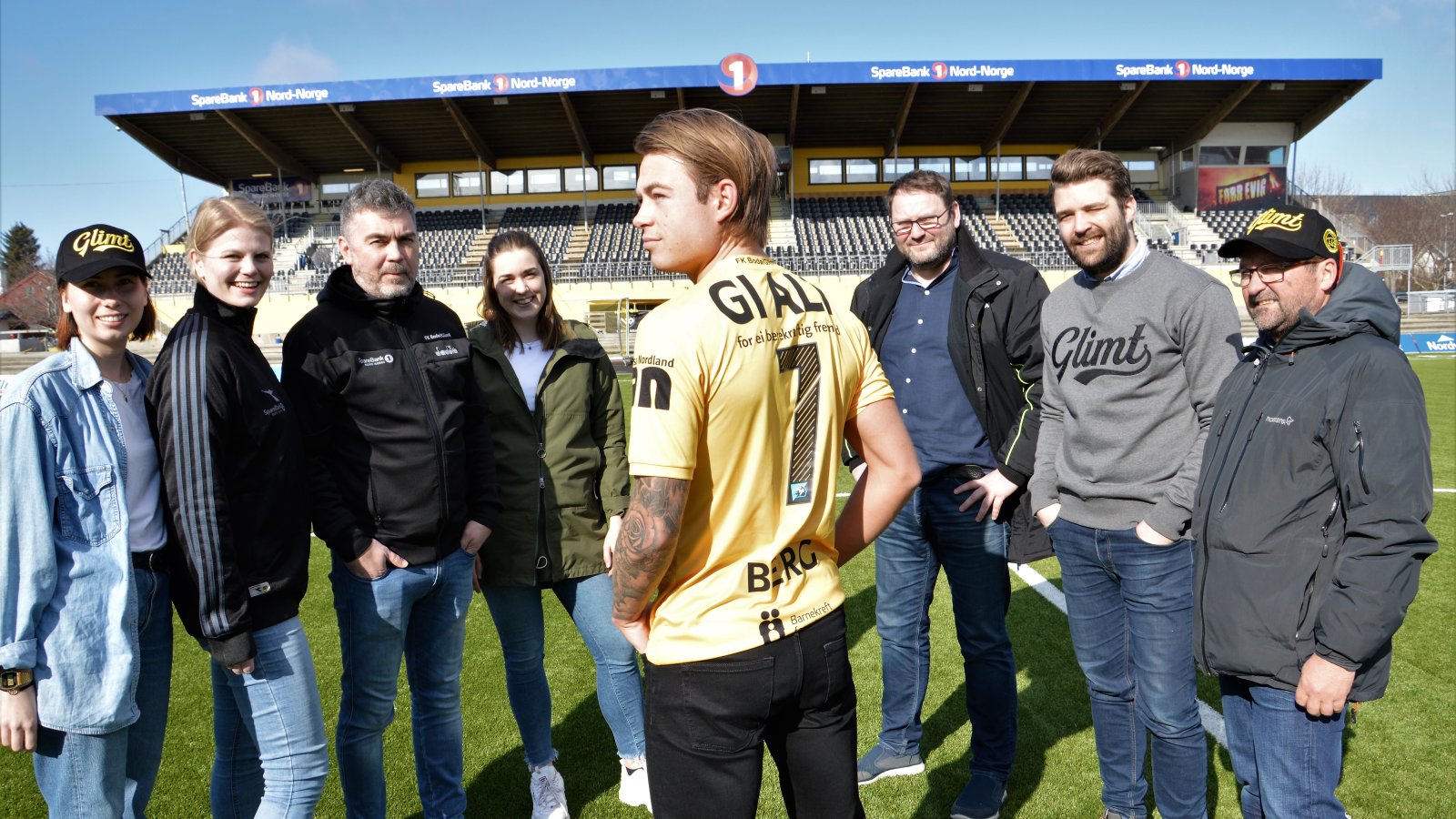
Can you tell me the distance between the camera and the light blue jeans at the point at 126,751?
6.29 feet

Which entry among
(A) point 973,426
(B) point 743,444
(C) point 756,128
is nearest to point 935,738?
(A) point 973,426

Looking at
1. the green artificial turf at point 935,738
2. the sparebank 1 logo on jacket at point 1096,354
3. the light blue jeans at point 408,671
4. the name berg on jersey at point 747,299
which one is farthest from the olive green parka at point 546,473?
the name berg on jersey at point 747,299

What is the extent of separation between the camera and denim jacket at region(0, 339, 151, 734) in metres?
1.82

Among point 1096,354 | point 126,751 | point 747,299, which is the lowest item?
point 126,751

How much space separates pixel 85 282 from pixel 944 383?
102 inches

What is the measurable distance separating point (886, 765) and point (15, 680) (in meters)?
2.78

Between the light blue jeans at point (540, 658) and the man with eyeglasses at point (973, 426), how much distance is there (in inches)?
46.0

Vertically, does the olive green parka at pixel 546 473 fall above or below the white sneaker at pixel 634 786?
above

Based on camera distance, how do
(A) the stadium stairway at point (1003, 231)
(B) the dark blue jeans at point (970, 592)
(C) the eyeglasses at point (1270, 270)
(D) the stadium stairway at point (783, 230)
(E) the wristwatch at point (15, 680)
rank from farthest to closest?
(D) the stadium stairway at point (783, 230)
(A) the stadium stairway at point (1003, 231)
(B) the dark blue jeans at point (970, 592)
(C) the eyeglasses at point (1270, 270)
(E) the wristwatch at point (15, 680)

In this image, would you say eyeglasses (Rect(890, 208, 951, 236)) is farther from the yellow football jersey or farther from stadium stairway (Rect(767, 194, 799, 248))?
stadium stairway (Rect(767, 194, 799, 248))

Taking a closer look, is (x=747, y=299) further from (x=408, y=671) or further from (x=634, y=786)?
(x=634, y=786)

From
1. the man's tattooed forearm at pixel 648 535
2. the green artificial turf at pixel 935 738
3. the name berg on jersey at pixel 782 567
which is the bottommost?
the green artificial turf at pixel 935 738

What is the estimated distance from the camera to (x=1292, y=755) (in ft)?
6.68

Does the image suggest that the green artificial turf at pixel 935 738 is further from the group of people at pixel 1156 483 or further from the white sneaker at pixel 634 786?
the group of people at pixel 1156 483
